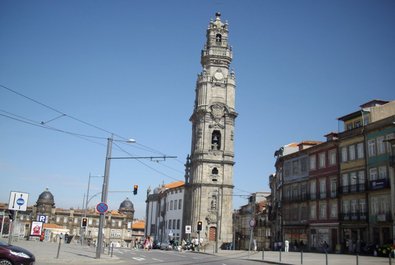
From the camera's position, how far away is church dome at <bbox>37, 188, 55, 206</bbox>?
379ft

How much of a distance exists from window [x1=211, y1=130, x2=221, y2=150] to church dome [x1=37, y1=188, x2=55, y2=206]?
69219 mm

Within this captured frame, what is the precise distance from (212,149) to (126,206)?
2894 inches

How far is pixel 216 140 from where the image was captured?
63719 millimetres

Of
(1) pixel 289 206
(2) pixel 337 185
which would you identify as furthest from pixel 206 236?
(2) pixel 337 185

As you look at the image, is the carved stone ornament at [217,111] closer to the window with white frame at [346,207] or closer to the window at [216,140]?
the window at [216,140]

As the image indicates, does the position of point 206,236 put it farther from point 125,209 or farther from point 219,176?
point 125,209

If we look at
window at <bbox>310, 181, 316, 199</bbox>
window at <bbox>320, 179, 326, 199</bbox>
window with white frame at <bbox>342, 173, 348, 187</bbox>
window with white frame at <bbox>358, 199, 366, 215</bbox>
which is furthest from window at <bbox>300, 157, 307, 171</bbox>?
window with white frame at <bbox>358, 199, 366, 215</bbox>

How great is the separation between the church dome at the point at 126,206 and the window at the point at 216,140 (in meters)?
71.6

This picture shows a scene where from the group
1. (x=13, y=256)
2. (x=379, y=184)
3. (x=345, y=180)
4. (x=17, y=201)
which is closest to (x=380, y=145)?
(x=379, y=184)

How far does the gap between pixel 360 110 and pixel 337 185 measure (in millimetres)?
7698

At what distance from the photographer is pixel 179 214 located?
231ft

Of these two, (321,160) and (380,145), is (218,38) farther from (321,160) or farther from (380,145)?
(380,145)

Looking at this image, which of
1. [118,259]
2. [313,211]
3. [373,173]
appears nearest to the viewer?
[118,259]

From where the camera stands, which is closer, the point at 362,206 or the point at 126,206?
the point at 362,206
